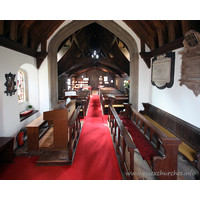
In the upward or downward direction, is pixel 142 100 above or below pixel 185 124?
above

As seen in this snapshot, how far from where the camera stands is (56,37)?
5.56 m

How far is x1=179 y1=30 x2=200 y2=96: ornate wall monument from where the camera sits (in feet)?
9.49

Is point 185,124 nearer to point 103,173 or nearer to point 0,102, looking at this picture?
point 103,173

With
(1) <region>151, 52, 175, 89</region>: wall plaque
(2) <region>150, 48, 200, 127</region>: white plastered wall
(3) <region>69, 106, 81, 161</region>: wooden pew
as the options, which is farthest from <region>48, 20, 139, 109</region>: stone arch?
(3) <region>69, 106, 81, 161</region>: wooden pew

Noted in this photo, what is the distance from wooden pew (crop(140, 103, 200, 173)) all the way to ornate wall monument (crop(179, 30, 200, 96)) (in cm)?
83

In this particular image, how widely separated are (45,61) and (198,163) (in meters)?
5.43

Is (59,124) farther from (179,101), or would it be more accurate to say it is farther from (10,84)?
(179,101)

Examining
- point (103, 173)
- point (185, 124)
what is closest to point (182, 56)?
point (185, 124)

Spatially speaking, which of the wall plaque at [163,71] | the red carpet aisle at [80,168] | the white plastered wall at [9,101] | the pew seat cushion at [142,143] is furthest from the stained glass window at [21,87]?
the wall plaque at [163,71]

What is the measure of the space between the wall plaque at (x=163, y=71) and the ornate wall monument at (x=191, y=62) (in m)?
0.55

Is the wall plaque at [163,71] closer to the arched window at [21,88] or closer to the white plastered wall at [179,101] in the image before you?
the white plastered wall at [179,101]

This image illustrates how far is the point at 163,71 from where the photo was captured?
14.4ft

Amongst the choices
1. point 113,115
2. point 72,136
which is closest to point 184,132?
point 113,115

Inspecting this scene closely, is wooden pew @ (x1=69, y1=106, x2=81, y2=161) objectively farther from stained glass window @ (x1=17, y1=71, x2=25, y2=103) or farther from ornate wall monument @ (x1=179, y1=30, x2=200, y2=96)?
ornate wall monument @ (x1=179, y1=30, x2=200, y2=96)
